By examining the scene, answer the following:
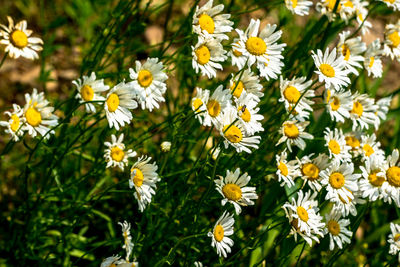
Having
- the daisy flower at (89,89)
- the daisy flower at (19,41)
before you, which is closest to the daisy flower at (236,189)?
the daisy flower at (89,89)

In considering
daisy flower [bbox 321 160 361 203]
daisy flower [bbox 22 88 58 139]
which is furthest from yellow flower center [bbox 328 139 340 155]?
daisy flower [bbox 22 88 58 139]

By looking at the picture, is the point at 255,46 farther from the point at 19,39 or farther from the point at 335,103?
the point at 19,39

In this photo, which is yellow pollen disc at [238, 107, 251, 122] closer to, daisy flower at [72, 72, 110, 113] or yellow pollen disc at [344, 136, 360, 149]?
daisy flower at [72, 72, 110, 113]

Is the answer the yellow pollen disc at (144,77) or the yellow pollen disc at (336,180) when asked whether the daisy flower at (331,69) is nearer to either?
the yellow pollen disc at (336,180)

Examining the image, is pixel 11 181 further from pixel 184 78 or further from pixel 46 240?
pixel 184 78

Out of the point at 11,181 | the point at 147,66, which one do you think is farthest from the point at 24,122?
the point at 11,181
